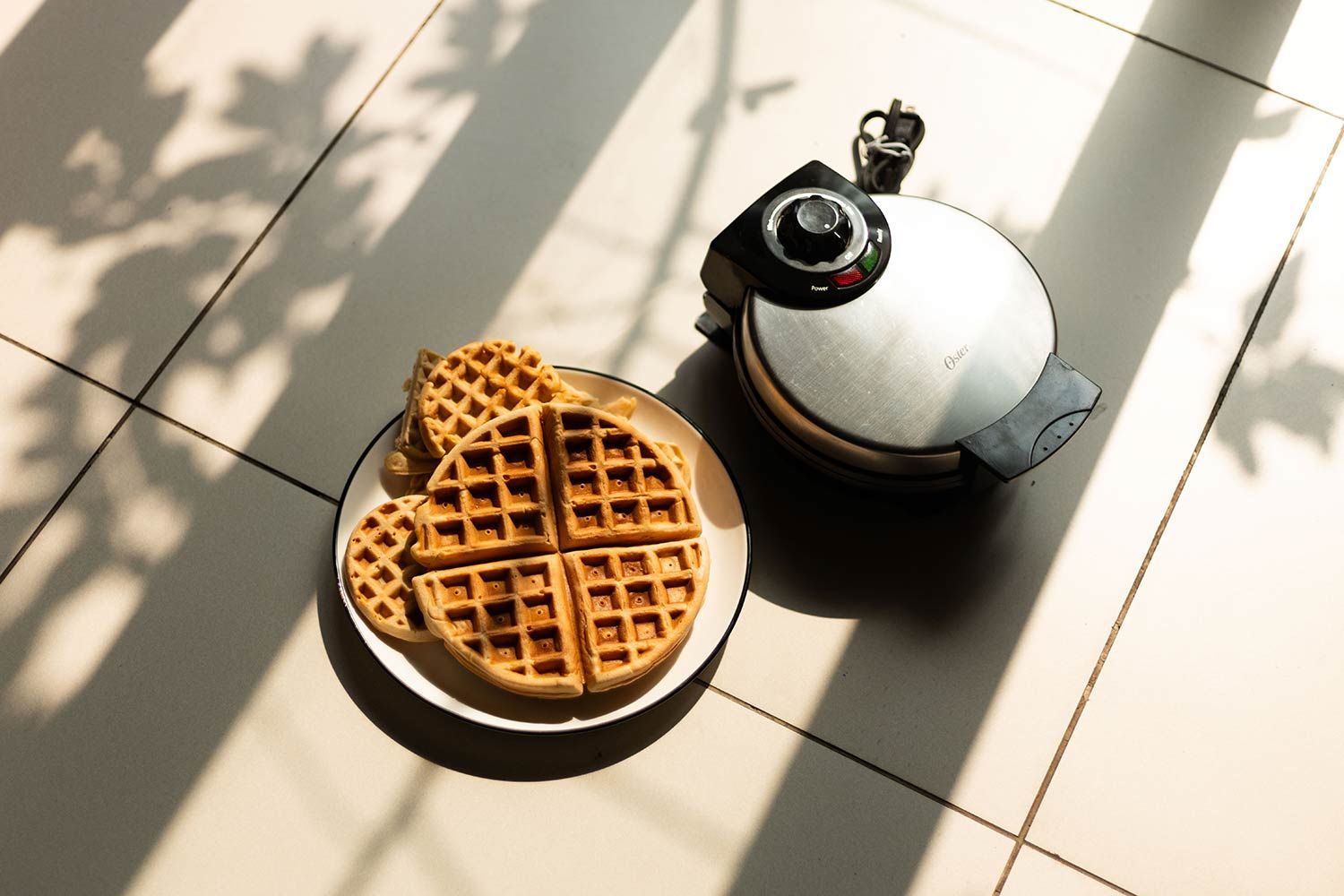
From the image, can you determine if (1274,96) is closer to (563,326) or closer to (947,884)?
(563,326)

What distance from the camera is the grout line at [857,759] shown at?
161 centimetres

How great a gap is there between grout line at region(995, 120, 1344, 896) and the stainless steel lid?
36 centimetres

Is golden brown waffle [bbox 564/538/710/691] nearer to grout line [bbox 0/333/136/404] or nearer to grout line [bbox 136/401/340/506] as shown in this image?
grout line [bbox 136/401/340/506]

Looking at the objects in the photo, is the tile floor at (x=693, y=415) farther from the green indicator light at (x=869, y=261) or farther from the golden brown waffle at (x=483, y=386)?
the green indicator light at (x=869, y=261)

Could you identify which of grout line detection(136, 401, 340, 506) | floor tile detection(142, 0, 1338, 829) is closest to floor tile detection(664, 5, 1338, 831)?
floor tile detection(142, 0, 1338, 829)

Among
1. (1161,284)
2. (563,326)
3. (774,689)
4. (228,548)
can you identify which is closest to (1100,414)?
(1161,284)

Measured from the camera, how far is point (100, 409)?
179 cm

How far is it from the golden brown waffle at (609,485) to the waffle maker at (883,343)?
178 millimetres

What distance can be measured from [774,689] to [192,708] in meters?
0.77

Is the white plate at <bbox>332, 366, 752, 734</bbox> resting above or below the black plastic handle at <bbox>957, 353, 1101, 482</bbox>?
below

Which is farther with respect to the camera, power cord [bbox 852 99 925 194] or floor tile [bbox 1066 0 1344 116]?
floor tile [bbox 1066 0 1344 116]

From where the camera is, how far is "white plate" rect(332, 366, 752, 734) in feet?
4.94

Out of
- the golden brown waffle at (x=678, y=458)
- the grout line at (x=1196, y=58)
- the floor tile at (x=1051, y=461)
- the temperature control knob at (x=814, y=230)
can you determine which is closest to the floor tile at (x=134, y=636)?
the golden brown waffle at (x=678, y=458)

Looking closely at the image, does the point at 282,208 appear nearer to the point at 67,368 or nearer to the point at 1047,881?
the point at 67,368
